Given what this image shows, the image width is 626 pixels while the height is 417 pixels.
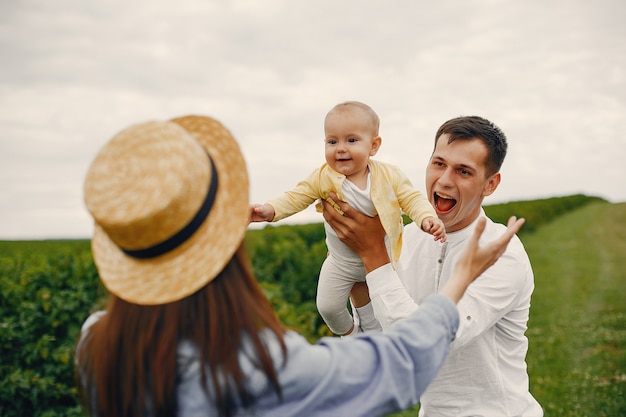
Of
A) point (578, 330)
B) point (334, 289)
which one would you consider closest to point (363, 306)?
point (334, 289)

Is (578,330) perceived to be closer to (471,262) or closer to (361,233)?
(361,233)

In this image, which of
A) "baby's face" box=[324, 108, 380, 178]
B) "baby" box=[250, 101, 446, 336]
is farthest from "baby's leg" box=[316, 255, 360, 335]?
"baby's face" box=[324, 108, 380, 178]

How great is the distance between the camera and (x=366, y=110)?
3883mm

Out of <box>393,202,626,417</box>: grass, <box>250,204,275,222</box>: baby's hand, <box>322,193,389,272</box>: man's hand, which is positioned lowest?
<box>393,202,626,417</box>: grass

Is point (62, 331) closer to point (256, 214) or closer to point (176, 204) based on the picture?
point (256, 214)

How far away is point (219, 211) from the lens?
2.07 metres

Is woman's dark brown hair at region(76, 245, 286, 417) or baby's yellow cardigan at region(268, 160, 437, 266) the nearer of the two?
woman's dark brown hair at region(76, 245, 286, 417)

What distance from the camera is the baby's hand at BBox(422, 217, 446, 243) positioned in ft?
11.0

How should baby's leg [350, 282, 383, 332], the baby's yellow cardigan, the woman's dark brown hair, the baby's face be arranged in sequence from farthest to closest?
baby's leg [350, 282, 383, 332]
the baby's face
the baby's yellow cardigan
the woman's dark brown hair

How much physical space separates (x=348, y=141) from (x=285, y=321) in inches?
151

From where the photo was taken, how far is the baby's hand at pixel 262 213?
3776 millimetres

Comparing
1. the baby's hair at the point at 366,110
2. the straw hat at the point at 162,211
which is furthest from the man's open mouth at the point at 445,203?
the straw hat at the point at 162,211

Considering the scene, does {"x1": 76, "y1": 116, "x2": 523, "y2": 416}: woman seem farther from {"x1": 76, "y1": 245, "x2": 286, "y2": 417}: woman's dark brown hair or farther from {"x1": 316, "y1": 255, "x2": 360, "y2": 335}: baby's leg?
{"x1": 316, "y1": 255, "x2": 360, "y2": 335}: baby's leg

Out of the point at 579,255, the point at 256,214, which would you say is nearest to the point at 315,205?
the point at 256,214
